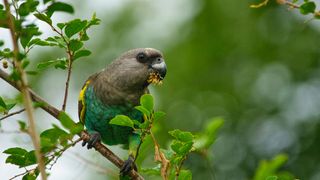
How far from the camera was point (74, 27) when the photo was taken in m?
3.06

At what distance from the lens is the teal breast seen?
4.59 metres

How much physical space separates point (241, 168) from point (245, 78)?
106 inches

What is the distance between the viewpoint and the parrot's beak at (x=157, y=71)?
453 cm

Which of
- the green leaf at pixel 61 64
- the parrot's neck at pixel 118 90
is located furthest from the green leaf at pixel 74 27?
the parrot's neck at pixel 118 90

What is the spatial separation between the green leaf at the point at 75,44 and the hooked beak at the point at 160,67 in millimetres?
1440

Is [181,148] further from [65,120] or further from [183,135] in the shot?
[65,120]

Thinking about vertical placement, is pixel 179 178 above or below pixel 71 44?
below

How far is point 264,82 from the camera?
1378 centimetres

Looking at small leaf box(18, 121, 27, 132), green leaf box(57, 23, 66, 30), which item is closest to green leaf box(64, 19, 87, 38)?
green leaf box(57, 23, 66, 30)

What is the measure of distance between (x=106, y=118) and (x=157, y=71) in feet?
1.61

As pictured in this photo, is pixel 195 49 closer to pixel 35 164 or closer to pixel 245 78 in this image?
pixel 245 78

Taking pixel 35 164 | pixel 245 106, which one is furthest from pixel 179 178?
pixel 245 106

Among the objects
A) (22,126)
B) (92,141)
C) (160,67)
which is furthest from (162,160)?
(160,67)

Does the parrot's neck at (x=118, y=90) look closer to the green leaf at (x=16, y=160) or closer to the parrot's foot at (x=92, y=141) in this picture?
the parrot's foot at (x=92, y=141)
